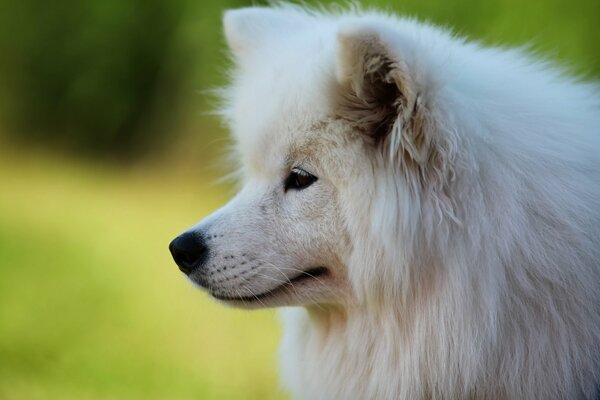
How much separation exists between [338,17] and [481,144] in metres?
0.86

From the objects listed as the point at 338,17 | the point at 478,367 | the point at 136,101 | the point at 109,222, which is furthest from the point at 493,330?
the point at 136,101

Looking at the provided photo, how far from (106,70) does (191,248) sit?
580cm

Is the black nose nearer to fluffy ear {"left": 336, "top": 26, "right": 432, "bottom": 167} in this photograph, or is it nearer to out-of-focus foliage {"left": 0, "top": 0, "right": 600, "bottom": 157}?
fluffy ear {"left": 336, "top": 26, "right": 432, "bottom": 167}

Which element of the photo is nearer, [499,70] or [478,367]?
[478,367]

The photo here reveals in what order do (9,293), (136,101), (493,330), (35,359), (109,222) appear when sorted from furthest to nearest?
1. (136,101)
2. (109,222)
3. (9,293)
4. (35,359)
5. (493,330)

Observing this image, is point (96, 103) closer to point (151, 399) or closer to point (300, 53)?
point (151, 399)

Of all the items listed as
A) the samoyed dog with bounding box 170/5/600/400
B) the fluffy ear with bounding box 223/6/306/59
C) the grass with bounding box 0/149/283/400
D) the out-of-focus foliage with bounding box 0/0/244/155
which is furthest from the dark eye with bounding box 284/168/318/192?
the out-of-focus foliage with bounding box 0/0/244/155

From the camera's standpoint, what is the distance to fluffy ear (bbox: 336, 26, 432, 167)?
6.16 feet

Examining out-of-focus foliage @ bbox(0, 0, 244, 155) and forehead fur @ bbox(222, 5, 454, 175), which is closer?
forehead fur @ bbox(222, 5, 454, 175)

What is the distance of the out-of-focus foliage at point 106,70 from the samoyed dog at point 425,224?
16.2ft

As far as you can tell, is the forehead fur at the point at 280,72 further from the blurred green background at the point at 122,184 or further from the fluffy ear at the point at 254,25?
the blurred green background at the point at 122,184

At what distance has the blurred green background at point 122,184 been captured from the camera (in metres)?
4.59

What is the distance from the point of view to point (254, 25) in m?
2.68

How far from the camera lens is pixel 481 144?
2.06 meters
